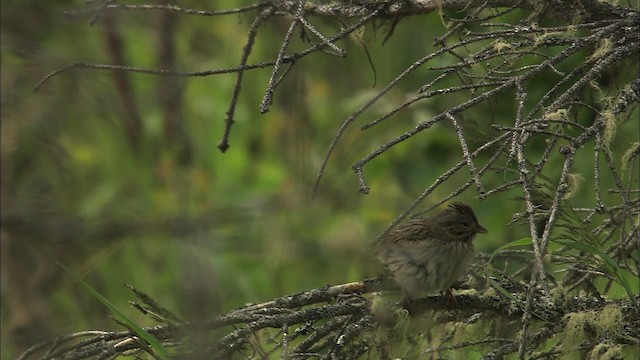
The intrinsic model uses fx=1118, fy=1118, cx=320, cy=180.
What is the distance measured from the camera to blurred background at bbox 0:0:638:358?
15.2ft

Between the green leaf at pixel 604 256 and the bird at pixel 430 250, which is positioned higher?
the green leaf at pixel 604 256

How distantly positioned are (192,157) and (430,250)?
2.91m

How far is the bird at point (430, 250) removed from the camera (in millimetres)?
3629

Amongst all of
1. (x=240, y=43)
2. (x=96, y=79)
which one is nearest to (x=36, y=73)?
(x=96, y=79)

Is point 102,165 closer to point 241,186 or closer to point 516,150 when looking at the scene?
point 241,186

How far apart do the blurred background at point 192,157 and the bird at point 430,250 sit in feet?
0.45

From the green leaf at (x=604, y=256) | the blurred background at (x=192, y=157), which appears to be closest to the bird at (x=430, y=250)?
the blurred background at (x=192, y=157)

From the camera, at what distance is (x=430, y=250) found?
4020 mm

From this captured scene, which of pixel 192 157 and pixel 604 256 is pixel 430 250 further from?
pixel 192 157

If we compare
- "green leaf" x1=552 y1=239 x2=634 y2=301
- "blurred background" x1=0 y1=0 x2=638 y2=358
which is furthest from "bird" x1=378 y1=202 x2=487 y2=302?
"green leaf" x1=552 y1=239 x2=634 y2=301

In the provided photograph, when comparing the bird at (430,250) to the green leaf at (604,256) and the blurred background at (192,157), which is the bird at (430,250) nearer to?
the blurred background at (192,157)

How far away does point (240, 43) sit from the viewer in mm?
8727

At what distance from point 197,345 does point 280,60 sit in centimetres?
109

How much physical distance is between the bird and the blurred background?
0.14m
